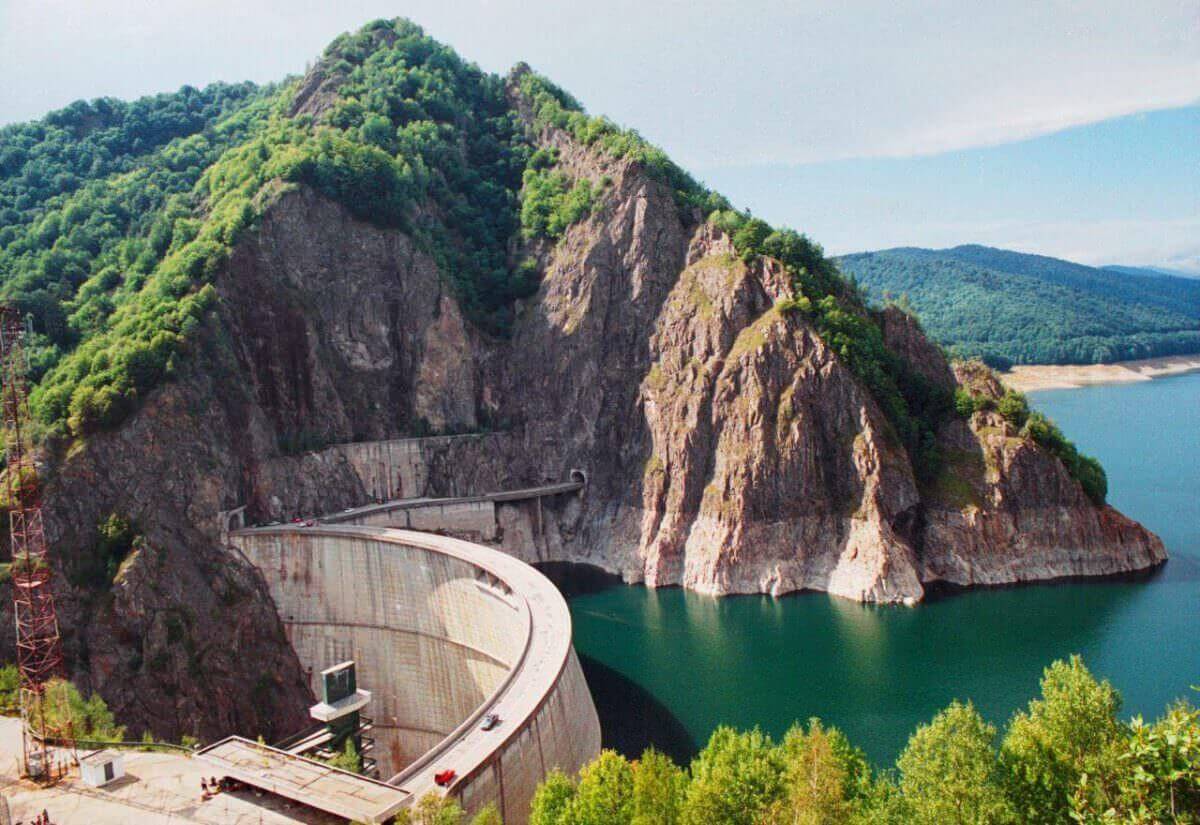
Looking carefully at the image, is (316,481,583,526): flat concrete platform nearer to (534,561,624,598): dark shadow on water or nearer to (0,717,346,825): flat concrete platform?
(534,561,624,598): dark shadow on water

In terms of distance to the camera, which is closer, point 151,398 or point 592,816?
point 592,816

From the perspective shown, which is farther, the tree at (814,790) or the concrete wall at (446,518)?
the concrete wall at (446,518)

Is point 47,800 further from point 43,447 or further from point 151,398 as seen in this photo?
point 151,398

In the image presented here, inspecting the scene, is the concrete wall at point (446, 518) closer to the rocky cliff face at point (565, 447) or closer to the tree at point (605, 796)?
the rocky cliff face at point (565, 447)

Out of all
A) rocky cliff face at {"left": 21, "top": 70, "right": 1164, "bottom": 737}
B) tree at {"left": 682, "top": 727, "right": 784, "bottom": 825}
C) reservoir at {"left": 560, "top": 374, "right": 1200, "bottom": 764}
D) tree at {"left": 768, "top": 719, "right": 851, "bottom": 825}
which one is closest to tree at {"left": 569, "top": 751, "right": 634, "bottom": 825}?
tree at {"left": 682, "top": 727, "right": 784, "bottom": 825}

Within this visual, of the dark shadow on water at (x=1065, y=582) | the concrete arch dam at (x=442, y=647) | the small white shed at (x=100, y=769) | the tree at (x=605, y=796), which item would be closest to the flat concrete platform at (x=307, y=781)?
the concrete arch dam at (x=442, y=647)

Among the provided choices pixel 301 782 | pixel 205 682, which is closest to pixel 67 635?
pixel 205 682

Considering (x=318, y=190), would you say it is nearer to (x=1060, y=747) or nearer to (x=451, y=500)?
(x=451, y=500)
